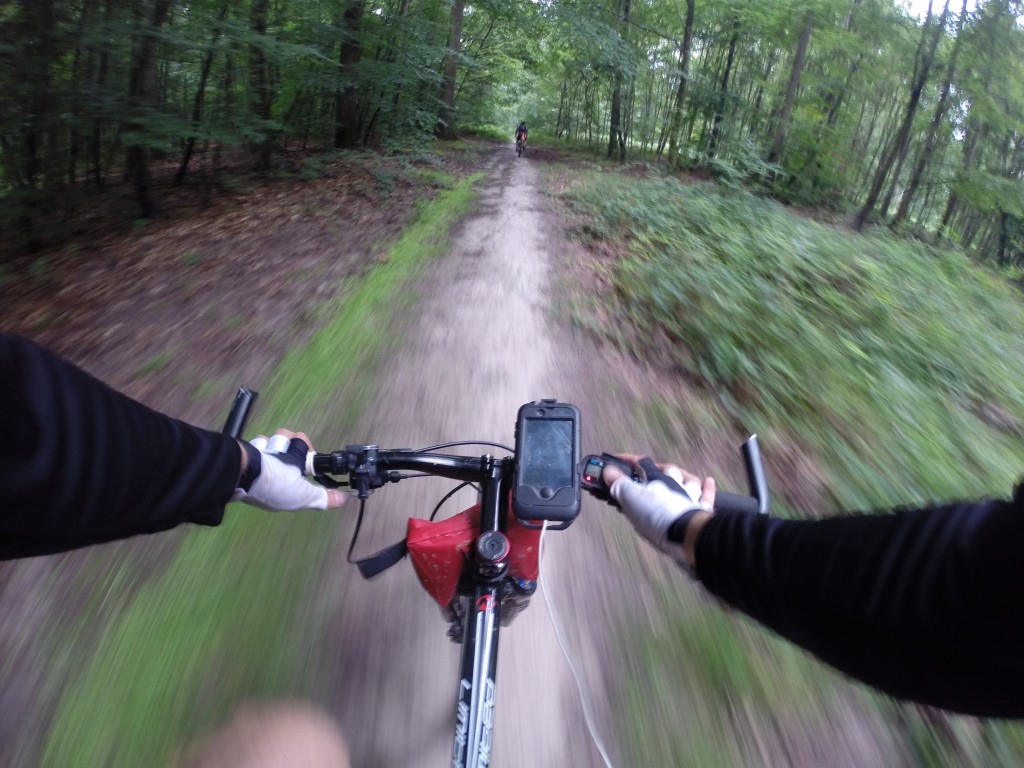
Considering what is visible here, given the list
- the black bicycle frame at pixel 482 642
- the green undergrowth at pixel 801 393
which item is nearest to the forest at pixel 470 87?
the green undergrowth at pixel 801 393

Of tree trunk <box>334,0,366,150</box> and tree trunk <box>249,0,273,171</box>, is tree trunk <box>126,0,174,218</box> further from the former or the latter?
tree trunk <box>334,0,366,150</box>

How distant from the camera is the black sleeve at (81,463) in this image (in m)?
1.00

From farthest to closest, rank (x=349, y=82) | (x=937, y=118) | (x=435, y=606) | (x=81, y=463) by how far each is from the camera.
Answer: (x=937, y=118) → (x=349, y=82) → (x=435, y=606) → (x=81, y=463)

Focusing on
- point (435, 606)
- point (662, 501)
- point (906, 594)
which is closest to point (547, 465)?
point (662, 501)

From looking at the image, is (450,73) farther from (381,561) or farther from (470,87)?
(381,561)

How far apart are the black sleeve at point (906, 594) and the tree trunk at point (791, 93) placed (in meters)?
19.8

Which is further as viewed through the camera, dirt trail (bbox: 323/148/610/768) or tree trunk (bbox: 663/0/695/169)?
tree trunk (bbox: 663/0/695/169)

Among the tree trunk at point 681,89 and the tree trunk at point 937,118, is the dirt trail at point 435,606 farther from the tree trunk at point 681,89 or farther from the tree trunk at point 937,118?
the tree trunk at point 937,118

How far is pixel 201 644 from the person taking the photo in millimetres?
1996

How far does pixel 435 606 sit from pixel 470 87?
30.4m

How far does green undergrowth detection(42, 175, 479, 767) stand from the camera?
171 centimetres

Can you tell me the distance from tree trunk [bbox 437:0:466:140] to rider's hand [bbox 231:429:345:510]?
17.0 metres

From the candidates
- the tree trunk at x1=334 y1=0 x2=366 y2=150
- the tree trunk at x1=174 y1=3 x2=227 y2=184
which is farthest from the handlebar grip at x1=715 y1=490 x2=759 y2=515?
the tree trunk at x1=334 y1=0 x2=366 y2=150

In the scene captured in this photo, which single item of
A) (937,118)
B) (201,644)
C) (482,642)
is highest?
(937,118)
